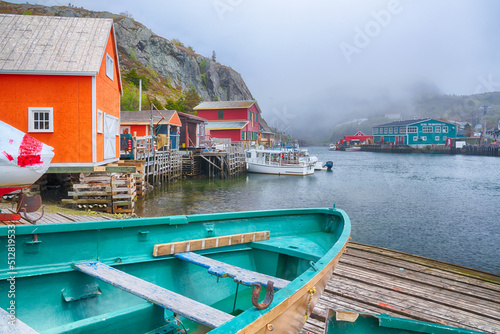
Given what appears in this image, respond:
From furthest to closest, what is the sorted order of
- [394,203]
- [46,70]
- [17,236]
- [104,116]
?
[394,203] < [104,116] < [46,70] < [17,236]

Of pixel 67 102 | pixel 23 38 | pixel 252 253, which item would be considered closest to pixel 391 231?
pixel 252 253

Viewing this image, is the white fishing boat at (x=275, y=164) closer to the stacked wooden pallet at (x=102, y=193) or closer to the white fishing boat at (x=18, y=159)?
the stacked wooden pallet at (x=102, y=193)

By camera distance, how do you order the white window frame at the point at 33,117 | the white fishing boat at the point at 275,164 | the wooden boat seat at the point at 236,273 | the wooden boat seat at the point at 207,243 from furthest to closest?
the white fishing boat at the point at 275,164 < the white window frame at the point at 33,117 < the wooden boat seat at the point at 207,243 < the wooden boat seat at the point at 236,273

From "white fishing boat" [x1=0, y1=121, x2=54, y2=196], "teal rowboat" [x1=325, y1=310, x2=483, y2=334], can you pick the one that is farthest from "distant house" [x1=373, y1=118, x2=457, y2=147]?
"white fishing boat" [x1=0, y1=121, x2=54, y2=196]

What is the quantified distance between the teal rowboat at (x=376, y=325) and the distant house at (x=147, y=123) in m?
28.2

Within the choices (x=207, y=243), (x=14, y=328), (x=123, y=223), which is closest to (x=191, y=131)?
(x=207, y=243)

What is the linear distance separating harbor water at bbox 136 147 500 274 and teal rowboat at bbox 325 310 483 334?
35.7 ft

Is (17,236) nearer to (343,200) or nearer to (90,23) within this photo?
(90,23)

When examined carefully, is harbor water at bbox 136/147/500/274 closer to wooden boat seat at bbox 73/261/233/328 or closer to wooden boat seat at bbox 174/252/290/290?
wooden boat seat at bbox 174/252/290/290

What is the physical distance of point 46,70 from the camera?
13.7m

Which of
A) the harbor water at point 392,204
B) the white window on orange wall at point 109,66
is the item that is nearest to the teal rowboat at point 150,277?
the harbor water at point 392,204

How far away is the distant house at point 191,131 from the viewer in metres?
40.8

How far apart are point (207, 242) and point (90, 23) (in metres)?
14.7

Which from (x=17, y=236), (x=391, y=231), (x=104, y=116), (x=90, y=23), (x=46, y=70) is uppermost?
(x=90, y=23)
